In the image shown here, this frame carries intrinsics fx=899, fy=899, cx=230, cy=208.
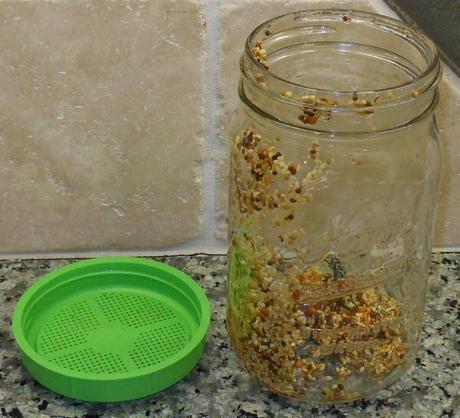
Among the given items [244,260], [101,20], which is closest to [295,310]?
[244,260]

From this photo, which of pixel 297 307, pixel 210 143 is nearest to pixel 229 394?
pixel 297 307

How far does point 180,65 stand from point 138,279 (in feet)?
0.57

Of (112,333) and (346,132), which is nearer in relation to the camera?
(346,132)

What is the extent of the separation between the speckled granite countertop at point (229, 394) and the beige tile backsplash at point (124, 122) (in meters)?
0.09

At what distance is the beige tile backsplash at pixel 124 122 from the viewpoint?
0.68 metres

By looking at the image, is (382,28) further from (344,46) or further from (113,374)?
(113,374)

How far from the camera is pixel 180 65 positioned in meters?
0.69

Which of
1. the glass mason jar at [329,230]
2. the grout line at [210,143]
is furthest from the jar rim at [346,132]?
the grout line at [210,143]

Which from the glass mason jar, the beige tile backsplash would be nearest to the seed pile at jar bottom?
the glass mason jar

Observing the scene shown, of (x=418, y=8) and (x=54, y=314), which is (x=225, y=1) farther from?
(x=54, y=314)

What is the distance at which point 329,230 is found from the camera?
640 millimetres

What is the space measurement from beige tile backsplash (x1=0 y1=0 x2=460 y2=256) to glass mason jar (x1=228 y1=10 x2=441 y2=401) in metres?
0.06

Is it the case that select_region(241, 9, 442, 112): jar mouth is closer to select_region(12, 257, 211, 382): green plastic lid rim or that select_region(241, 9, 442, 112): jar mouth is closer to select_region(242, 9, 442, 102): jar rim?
select_region(242, 9, 442, 102): jar rim

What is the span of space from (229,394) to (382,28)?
0.28 meters
